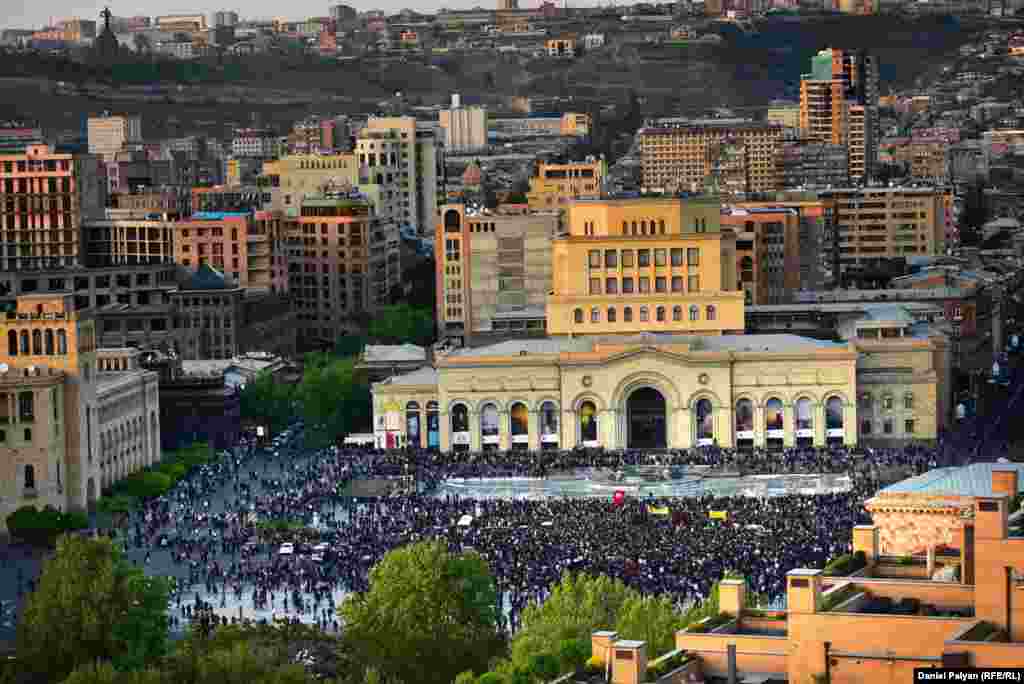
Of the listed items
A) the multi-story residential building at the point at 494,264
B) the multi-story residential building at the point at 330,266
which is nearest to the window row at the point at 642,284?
the multi-story residential building at the point at 494,264

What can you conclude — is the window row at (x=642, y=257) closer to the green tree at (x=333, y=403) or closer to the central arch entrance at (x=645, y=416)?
the central arch entrance at (x=645, y=416)

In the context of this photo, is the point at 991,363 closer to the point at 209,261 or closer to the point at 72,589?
the point at 209,261

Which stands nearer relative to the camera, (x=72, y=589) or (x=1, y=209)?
(x=72, y=589)

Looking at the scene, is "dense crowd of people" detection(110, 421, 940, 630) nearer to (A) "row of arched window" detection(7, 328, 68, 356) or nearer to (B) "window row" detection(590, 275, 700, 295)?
(A) "row of arched window" detection(7, 328, 68, 356)

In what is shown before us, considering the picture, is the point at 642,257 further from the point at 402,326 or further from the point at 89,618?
the point at 89,618

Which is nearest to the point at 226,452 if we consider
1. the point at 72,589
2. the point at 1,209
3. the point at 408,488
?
the point at 408,488
